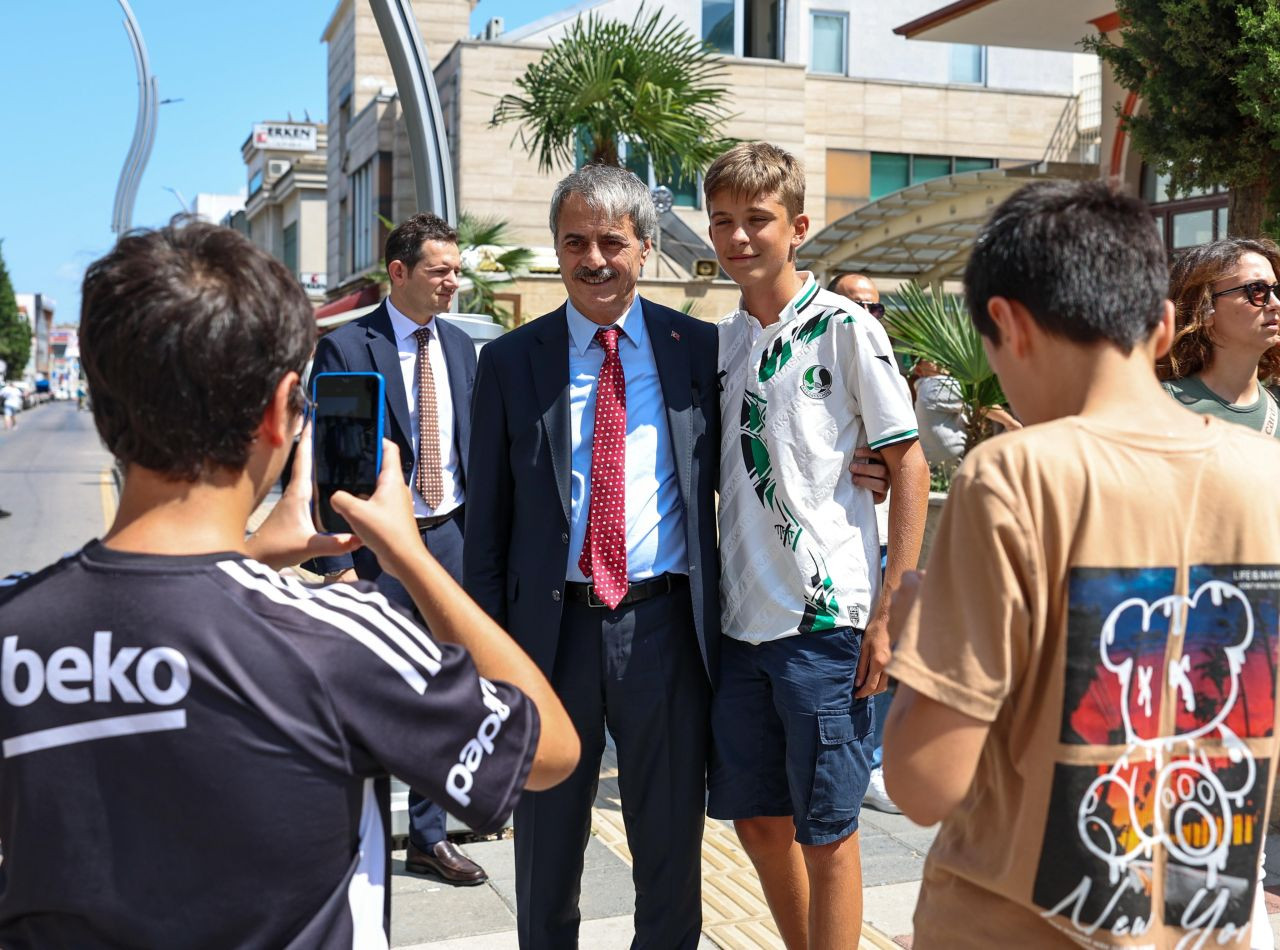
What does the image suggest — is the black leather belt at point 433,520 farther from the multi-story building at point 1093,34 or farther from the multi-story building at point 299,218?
the multi-story building at point 299,218

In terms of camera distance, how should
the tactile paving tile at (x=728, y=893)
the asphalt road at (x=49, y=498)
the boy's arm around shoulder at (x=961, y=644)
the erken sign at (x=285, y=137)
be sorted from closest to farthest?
the boy's arm around shoulder at (x=961, y=644) < the tactile paving tile at (x=728, y=893) < the asphalt road at (x=49, y=498) < the erken sign at (x=285, y=137)

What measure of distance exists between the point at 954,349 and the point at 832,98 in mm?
26825

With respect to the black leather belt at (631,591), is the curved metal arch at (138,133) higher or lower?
Result: higher

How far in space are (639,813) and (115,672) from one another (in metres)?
2.07

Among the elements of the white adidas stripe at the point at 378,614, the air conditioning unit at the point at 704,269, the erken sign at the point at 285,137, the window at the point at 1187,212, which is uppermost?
the erken sign at the point at 285,137

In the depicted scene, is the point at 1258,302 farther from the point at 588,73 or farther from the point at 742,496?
the point at 588,73

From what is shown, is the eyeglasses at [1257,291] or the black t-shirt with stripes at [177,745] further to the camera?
the eyeglasses at [1257,291]

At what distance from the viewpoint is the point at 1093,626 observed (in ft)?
5.65

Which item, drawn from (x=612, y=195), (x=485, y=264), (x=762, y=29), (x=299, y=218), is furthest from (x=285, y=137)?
(x=612, y=195)

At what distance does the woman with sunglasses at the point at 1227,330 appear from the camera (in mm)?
3555

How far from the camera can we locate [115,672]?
1522 mm

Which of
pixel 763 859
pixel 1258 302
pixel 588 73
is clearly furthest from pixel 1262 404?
pixel 588 73

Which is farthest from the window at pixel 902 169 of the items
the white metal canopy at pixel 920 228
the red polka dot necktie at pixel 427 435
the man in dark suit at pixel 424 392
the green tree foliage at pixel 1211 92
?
the red polka dot necktie at pixel 427 435

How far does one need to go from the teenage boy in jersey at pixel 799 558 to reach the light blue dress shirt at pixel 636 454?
0.16 m
